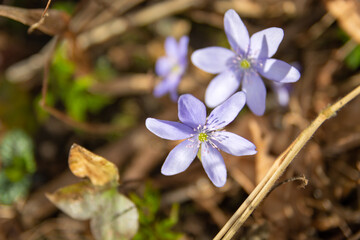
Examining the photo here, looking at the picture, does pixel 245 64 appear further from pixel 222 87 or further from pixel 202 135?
pixel 202 135

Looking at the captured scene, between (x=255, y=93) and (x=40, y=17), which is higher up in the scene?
(x=40, y=17)

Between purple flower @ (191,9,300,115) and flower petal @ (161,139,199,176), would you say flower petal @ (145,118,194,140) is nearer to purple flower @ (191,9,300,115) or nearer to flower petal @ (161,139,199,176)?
flower petal @ (161,139,199,176)

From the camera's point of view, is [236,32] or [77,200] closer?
[236,32]

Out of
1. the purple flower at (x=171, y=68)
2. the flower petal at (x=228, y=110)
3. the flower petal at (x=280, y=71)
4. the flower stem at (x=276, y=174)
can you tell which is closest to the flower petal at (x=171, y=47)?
the purple flower at (x=171, y=68)

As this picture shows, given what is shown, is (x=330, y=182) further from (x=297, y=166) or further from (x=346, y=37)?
(x=346, y=37)

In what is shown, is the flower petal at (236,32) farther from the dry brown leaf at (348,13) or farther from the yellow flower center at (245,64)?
the dry brown leaf at (348,13)

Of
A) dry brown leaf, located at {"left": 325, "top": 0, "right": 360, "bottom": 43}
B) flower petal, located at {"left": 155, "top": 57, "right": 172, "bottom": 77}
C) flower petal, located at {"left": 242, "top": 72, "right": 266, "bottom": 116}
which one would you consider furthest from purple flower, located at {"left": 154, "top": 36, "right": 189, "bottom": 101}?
dry brown leaf, located at {"left": 325, "top": 0, "right": 360, "bottom": 43}

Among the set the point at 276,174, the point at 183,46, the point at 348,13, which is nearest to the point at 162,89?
the point at 183,46

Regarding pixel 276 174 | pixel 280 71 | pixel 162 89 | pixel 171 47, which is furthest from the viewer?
pixel 171 47
